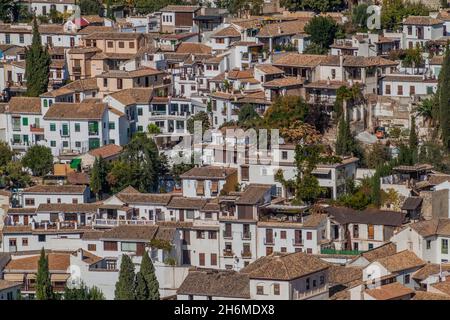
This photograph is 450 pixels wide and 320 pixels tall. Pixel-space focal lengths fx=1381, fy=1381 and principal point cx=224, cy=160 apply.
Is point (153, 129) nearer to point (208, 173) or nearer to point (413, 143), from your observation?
point (208, 173)

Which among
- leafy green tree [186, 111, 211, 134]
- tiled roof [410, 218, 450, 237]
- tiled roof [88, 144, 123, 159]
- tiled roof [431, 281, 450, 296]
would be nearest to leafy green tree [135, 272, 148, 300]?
tiled roof [431, 281, 450, 296]

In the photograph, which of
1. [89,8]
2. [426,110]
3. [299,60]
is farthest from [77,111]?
[89,8]

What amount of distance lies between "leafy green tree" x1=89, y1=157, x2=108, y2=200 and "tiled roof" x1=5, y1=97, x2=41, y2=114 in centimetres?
485

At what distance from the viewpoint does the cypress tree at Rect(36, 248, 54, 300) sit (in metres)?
24.1

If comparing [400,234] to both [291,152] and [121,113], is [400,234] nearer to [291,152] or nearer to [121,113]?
[291,152]

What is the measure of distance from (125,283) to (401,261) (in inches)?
196

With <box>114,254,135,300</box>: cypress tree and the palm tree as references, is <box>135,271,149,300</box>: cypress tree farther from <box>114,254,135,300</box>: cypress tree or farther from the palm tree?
the palm tree

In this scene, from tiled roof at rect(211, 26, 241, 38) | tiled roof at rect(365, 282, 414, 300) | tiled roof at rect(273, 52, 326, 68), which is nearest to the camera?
tiled roof at rect(365, 282, 414, 300)

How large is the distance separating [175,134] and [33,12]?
47.2ft

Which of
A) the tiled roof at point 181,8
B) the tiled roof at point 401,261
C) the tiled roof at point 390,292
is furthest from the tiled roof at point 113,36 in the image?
the tiled roof at point 390,292

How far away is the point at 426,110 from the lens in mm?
32938

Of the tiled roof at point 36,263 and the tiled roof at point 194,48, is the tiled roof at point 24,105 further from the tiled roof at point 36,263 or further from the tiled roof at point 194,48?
the tiled roof at point 36,263
